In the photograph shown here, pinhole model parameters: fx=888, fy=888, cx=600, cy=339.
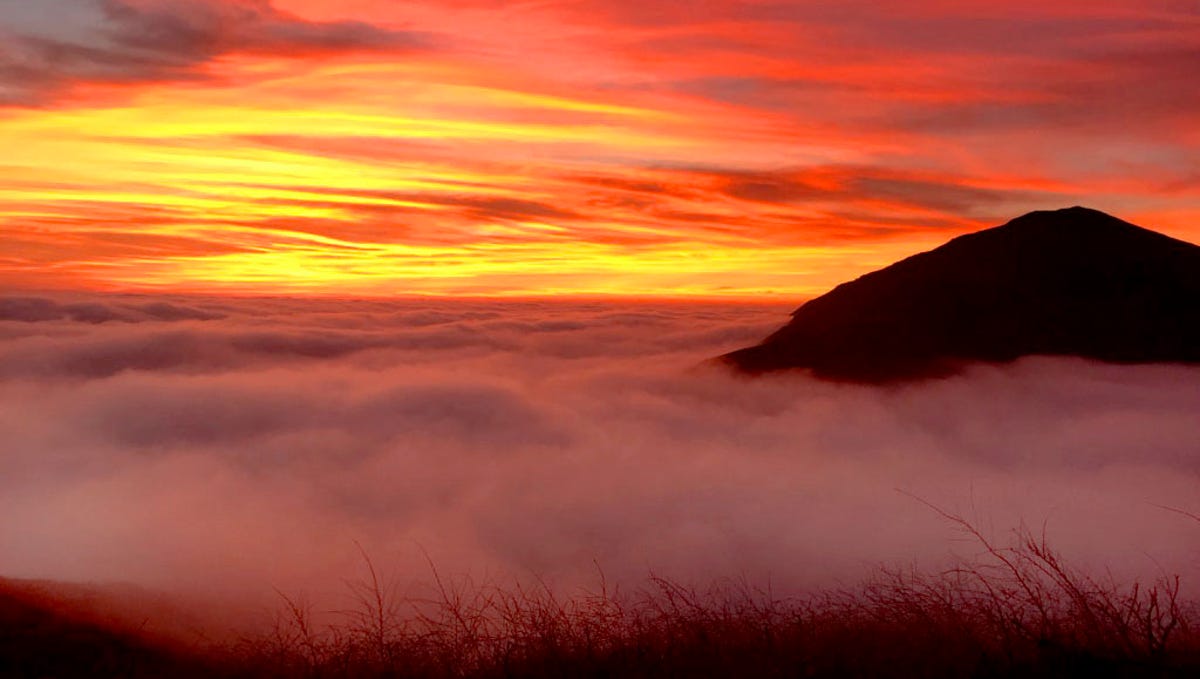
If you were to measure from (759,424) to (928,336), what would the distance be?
24734 millimetres

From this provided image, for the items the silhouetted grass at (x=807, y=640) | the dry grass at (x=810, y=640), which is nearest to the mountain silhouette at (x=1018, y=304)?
the dry grass at (x=810, y=640)

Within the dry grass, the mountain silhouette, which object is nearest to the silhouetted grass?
the dry grass

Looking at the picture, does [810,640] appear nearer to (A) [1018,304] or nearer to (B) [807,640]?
(B) [807,640]

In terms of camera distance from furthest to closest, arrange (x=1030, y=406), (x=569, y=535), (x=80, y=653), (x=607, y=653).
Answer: (x=1030, y=406), (x=569, y=535), (x=80, y=653), (x=607, y=653)

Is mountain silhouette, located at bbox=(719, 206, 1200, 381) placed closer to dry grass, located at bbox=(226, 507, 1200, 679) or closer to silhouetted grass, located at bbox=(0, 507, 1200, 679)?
dry grass, located at bbox=(226, 507, 1200, 679)

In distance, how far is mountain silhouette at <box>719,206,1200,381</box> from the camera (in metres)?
90.4

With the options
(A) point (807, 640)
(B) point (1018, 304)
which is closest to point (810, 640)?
(A) point (807, 640)

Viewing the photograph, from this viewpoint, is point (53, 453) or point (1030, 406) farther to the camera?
point (53, 453)

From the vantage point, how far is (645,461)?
10594cm

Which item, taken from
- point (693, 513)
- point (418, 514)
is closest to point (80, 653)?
point (693, 513)

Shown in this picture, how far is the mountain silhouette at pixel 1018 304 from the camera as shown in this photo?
90.4 metres

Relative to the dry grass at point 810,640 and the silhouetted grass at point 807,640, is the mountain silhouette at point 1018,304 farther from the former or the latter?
the silhouetted grass at point 807,640

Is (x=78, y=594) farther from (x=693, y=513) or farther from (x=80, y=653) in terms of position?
(x=693, y=513)

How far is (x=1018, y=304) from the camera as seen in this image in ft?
316
